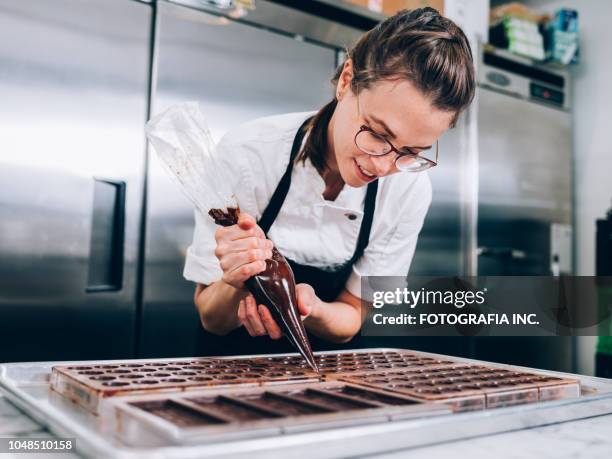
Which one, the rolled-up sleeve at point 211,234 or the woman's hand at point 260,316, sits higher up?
the rolled-up sleeve at point 211,234

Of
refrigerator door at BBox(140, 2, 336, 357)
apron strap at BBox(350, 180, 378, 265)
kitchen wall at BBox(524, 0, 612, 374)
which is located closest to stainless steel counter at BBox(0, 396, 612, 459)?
apron strap at BBox(350, 180, 378, 265)

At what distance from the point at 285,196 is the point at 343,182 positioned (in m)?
0.15

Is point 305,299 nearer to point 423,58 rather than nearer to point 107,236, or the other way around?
point 423,58

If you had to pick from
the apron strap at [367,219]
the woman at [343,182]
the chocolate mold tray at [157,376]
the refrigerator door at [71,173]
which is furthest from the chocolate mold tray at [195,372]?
the refrigerator door at [71,173]

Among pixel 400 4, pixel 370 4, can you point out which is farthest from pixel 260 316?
pixel 400 4

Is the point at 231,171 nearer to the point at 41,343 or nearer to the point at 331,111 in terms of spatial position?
the point at 331,111

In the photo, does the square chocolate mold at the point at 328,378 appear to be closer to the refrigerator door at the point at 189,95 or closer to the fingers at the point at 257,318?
the fingers at the point at 257,318

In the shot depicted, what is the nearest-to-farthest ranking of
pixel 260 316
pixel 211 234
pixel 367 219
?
pixel 260 316
pixel 211 234
pixel 367 219

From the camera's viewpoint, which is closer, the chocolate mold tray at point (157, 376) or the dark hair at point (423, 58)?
the chocolate mold tray at point (157, 376)

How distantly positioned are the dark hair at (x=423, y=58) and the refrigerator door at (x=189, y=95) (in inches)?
40.5

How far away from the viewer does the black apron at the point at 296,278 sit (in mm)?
1475

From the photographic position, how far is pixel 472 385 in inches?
37.1

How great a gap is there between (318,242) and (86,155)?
90 centimetres

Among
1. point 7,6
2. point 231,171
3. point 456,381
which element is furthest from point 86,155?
point 456,381
